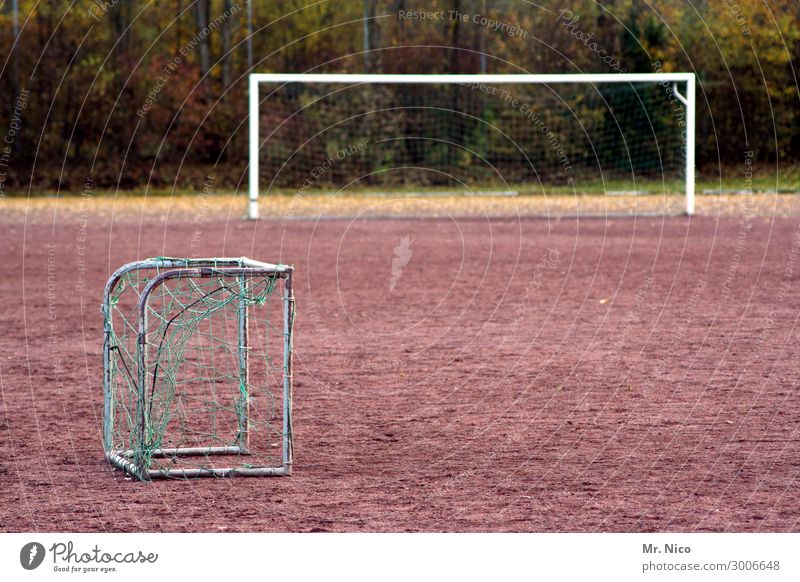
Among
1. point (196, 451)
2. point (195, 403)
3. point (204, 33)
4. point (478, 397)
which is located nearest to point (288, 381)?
point (196, 451)

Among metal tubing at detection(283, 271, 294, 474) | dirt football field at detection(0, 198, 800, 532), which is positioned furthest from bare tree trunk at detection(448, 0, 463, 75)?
metal tubing at detection(283, 271, 294, 474)

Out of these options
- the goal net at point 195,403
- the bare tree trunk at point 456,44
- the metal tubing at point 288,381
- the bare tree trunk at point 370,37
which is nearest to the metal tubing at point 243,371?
the goal net at point 195,403

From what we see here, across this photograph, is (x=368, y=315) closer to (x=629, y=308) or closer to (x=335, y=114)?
(x=629, y=308)

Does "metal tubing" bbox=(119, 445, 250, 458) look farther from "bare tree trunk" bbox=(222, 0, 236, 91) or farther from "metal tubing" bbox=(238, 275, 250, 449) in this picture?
"bare tree trunk" bbox=(222, 0, 236, 91)

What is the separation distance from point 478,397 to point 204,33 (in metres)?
33.7

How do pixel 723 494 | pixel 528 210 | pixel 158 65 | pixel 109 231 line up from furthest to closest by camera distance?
pixel 158 65 → pixel 528 210 → pixel 109 231 → pixel 723 494

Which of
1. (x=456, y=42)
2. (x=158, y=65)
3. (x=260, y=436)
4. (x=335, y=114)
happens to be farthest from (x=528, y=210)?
(x=260, y=436)

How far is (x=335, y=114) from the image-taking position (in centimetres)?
4022

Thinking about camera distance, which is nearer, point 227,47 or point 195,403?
point 195,403

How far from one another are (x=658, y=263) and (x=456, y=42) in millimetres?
26259

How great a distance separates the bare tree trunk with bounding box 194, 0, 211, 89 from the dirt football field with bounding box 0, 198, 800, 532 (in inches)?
874

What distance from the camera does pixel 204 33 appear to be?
41.1m

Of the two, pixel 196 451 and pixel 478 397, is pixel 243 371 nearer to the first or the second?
pixel 196 451

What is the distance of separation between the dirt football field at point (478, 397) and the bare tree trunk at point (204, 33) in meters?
22.2
